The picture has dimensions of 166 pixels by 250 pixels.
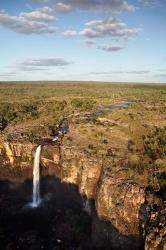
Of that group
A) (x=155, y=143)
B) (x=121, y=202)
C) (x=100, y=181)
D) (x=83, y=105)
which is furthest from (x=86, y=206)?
(x=83, y=105)

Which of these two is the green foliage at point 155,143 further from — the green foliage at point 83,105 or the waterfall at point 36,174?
the green foliage at point 83,105

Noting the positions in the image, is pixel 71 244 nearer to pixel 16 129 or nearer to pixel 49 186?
pixel 49 186

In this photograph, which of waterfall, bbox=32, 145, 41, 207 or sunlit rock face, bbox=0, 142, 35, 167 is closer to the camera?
waterfall, bbox=32, 145, 41, 207

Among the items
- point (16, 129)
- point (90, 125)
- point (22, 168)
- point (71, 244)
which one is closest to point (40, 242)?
point (71, 244)

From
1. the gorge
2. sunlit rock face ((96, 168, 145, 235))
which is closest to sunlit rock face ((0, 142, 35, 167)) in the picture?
the gorge

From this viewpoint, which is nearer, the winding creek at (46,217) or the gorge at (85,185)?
the gorge at (85,185)

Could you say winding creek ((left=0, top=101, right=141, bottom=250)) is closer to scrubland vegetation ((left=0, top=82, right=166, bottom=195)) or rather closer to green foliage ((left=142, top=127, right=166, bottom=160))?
scrubland vegetation ((left=0, top=82, right=166, bottom=195))

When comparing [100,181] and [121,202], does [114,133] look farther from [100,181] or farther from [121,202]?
[121,202]

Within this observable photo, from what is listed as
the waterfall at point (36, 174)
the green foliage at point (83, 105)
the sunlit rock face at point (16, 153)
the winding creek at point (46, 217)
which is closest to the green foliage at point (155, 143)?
the winding creek at point (46, 217)

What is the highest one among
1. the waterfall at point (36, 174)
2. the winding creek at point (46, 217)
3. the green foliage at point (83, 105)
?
the green foliage at point (83, 105)
